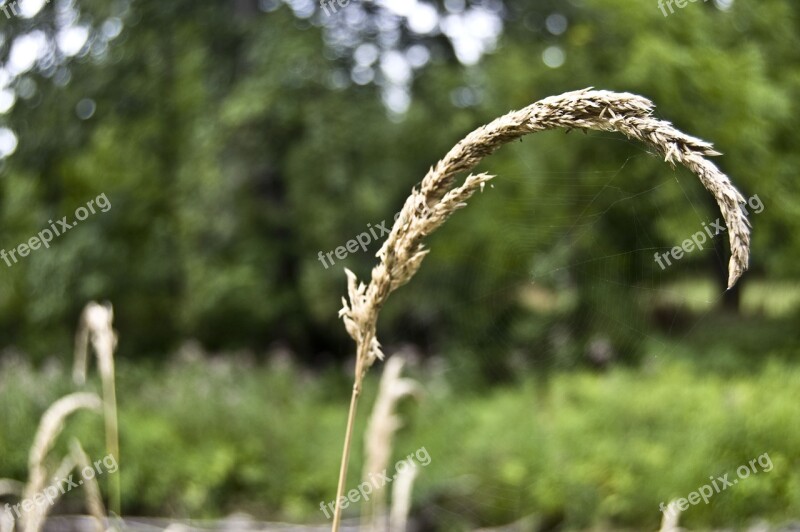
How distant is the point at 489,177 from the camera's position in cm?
98

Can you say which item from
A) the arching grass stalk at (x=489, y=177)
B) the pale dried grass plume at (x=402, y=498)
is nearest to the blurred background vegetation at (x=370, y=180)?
the pale dried grass plume at (x=402, y=498)

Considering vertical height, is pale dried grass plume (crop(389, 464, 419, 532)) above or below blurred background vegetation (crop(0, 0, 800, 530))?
below

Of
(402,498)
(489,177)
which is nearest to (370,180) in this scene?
(402,498)

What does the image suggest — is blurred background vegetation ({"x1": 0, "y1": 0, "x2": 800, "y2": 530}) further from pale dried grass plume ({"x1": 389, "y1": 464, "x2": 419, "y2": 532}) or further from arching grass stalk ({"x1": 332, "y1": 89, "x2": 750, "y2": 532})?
arching grass stalk ({"x1": 332, "y1": 89, "x2": 750, "y2": 532})

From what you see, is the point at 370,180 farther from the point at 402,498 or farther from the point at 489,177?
the point at 489,177

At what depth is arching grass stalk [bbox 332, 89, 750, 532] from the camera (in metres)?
0.76

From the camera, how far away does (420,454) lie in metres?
6.63

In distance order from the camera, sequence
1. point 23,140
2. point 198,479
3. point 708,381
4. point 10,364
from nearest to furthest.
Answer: point 198,479, point 708,381, point 10,364, point 23,140

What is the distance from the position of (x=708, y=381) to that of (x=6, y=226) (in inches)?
366

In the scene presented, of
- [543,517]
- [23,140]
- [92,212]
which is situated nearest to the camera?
[543,517]

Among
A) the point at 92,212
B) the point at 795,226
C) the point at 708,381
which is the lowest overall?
the point at 708,381

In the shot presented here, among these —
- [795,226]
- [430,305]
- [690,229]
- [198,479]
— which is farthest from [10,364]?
[795,226]

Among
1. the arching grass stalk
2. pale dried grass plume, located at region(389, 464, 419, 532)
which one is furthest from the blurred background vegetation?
the arching grass stalk

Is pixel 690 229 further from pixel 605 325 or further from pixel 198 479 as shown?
pixel 198 479
